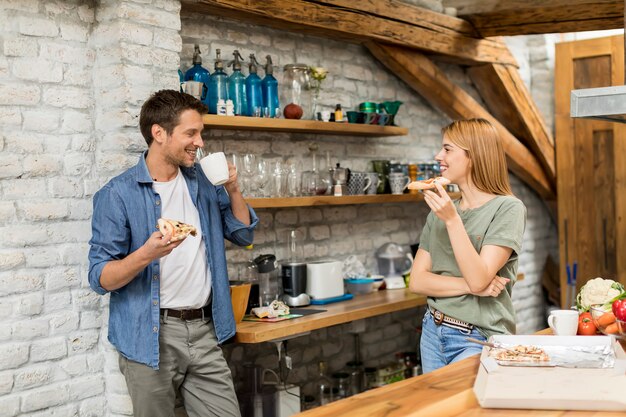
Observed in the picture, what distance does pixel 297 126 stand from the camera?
4.70 meters

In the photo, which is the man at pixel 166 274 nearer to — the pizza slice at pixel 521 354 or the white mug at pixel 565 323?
the pizza slice at pixel 521 354

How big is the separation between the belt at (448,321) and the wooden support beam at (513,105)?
11.6 feet

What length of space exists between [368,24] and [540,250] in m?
3.45

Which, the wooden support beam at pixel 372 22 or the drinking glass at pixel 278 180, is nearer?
the wooden support beam at pixel 372 22

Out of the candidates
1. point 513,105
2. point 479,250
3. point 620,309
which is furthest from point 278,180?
point 513,105

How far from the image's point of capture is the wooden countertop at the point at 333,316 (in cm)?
397

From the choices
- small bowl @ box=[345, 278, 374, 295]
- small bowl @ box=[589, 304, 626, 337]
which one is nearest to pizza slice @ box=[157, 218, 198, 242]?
small bowl @ box=[589, 304, 626, 337]

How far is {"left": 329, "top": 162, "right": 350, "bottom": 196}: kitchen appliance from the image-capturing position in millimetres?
5105

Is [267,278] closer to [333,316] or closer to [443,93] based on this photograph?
[333,316]

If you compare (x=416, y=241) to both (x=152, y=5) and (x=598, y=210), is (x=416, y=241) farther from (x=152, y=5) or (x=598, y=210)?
(x=152, y=5)

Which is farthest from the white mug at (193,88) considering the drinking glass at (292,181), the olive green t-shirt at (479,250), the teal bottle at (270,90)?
the olive green t-shirt at (479,250)

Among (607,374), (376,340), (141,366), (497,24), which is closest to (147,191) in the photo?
(141,366)

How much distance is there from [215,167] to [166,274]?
1.69ft

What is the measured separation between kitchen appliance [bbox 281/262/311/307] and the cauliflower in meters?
1.79
